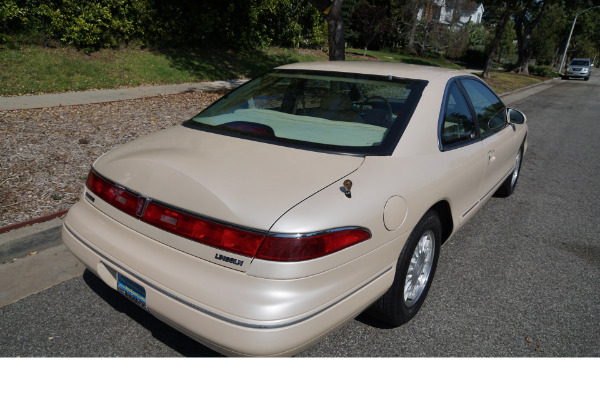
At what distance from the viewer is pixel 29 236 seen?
3424 mm

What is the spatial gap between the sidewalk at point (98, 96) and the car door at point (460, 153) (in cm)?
734

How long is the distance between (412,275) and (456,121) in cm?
122

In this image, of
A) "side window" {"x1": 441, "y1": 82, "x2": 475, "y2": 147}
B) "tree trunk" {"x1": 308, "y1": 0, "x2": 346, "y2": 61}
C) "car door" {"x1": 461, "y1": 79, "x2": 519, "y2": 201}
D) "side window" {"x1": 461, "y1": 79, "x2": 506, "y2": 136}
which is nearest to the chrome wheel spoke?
"side window" {"x1": 441, "y1": 82, "x2": 475, "y2": 147}

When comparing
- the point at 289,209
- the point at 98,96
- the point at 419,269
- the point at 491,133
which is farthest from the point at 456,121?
the point at 98,96

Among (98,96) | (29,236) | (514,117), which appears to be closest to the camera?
(29,236)

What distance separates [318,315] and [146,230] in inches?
37.3

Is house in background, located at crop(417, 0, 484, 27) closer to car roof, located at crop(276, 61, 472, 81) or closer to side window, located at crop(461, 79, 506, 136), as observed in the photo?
side window, located at crop(461, 79, 506, 136)

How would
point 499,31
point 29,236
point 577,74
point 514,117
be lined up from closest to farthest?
point 29,236 < point 514,117 < point 499,31 < point 577,74

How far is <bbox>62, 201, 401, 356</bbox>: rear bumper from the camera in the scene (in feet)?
5.77

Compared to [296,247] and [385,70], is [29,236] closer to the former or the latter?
[296,247]

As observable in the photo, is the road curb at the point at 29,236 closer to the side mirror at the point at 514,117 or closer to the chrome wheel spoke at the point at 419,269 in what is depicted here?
the chrome wheel spoke at the point at 419,269

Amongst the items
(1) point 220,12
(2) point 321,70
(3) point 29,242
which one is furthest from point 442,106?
(1) point 220,12

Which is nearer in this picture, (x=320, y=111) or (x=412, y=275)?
(x=412, y=275)

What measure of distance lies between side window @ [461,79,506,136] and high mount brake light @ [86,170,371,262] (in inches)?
82.3
